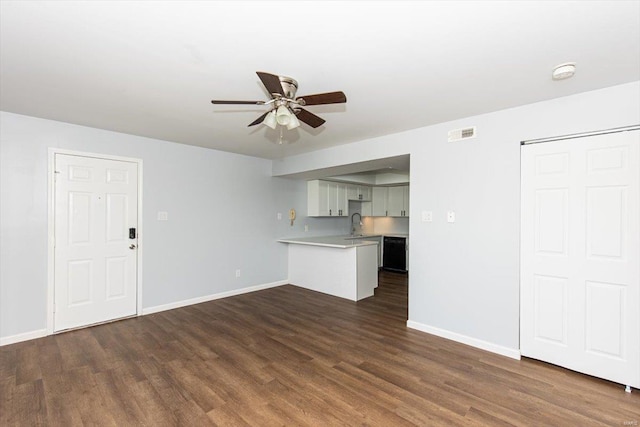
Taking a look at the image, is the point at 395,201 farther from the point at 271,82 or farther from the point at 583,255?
the point at 271,82

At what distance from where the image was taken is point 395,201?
7.40 m

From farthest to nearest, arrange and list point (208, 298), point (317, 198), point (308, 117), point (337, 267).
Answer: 1. point (317, 198)
2. point (337, 267)
3. point (208, 298)
4. point (308, 117)

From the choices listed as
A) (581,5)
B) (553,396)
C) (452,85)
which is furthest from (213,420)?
(581,5)

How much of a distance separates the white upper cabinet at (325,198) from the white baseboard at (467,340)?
127 inches

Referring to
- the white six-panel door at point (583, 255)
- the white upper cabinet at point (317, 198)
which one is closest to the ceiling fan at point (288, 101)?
the white six-panel door at point (583, 255)

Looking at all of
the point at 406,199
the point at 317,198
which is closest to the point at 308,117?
the point at 317,198

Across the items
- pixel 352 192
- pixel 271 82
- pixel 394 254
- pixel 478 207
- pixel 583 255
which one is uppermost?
pixel 271 82

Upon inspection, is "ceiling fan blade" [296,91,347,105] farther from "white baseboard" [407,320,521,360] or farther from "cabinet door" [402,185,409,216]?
"cabinet door" [402,185,409,216]

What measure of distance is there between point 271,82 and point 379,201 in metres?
6.07

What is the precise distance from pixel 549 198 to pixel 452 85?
54.9 inches

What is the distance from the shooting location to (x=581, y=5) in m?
1.50

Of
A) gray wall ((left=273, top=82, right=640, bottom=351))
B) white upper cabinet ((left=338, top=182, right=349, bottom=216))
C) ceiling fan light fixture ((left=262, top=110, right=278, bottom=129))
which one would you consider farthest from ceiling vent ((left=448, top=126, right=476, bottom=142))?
white upper cabinet ((left=338, top=182, right=349, bottom=216))

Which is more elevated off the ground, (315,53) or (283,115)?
(315,53)

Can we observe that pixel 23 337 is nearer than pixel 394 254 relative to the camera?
Yes
